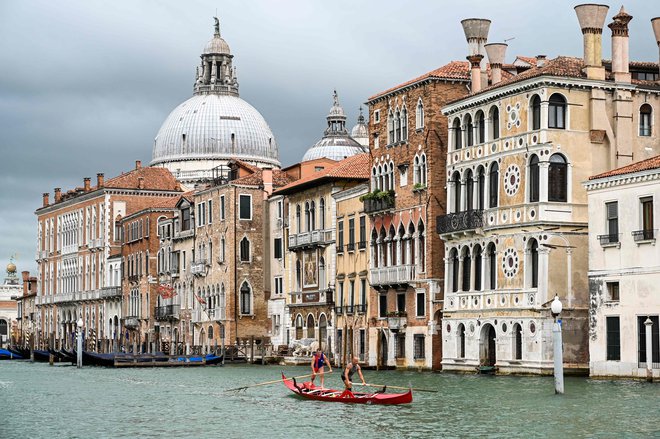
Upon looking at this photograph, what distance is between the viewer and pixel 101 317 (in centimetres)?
10038

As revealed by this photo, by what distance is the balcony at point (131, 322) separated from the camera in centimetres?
9069

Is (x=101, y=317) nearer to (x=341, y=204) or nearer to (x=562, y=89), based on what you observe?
(x=341, y=204)

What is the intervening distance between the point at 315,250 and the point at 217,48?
5313 centimetres

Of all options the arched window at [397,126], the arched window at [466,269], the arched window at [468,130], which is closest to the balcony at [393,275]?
the arched window at [466,269]

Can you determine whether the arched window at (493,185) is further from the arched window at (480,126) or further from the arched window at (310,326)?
the arched window at (310,326)

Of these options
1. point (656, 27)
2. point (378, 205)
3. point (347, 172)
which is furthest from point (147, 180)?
point (656, 27)

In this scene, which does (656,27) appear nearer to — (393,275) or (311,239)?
(393,275)

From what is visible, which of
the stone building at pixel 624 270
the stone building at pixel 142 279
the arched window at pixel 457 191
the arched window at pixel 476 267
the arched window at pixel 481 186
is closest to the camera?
the stone building at pixel 624 270

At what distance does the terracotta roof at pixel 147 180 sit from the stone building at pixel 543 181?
50808mm

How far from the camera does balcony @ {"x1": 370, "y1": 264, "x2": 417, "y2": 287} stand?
179ft

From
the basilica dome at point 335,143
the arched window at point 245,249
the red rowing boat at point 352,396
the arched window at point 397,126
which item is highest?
the basilica dome at point 335,143

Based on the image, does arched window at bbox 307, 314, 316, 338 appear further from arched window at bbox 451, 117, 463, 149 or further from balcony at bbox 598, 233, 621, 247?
balcony at bbox 598, 233, 621, 247

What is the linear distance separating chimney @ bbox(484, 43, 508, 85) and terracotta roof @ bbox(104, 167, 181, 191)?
159 feet

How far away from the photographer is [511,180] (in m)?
47.7
